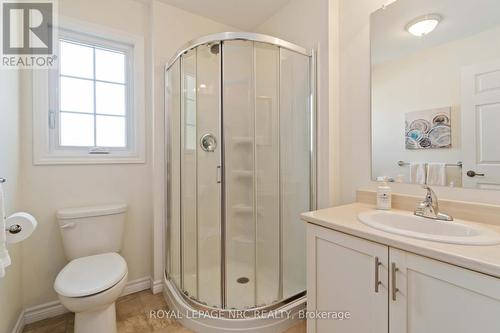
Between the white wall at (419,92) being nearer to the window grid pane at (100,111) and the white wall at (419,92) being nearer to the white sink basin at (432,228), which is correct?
the white sink basin at (432,228)

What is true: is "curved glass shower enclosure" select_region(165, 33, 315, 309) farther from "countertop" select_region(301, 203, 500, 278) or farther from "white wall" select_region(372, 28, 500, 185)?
"countertop" select_region(301, 203, 500, 278)

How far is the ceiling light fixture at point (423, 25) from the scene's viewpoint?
1192 millimetres

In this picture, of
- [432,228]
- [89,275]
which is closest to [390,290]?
[432,228]

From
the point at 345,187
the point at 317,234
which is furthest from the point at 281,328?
the point at 345,187

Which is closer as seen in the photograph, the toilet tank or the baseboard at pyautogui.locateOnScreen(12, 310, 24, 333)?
the baseboard at pyautogui.locateOnScreen(12, 310, 24, 333)

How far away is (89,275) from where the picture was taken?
1328 mm

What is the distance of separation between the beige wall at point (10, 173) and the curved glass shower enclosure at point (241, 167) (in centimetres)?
92

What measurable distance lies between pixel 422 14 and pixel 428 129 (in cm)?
63

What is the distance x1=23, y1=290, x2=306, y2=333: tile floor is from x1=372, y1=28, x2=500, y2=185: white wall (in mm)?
1249

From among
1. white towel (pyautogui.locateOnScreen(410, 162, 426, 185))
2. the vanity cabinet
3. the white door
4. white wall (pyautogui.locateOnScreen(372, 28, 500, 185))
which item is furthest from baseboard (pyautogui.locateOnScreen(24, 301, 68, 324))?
the white door

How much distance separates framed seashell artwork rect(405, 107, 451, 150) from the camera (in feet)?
3.75

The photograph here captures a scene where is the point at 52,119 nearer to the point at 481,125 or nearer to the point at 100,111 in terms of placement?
the point at 100,111

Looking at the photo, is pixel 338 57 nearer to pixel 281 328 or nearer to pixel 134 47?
pixel 134 47

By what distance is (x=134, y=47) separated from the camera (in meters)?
1.91
